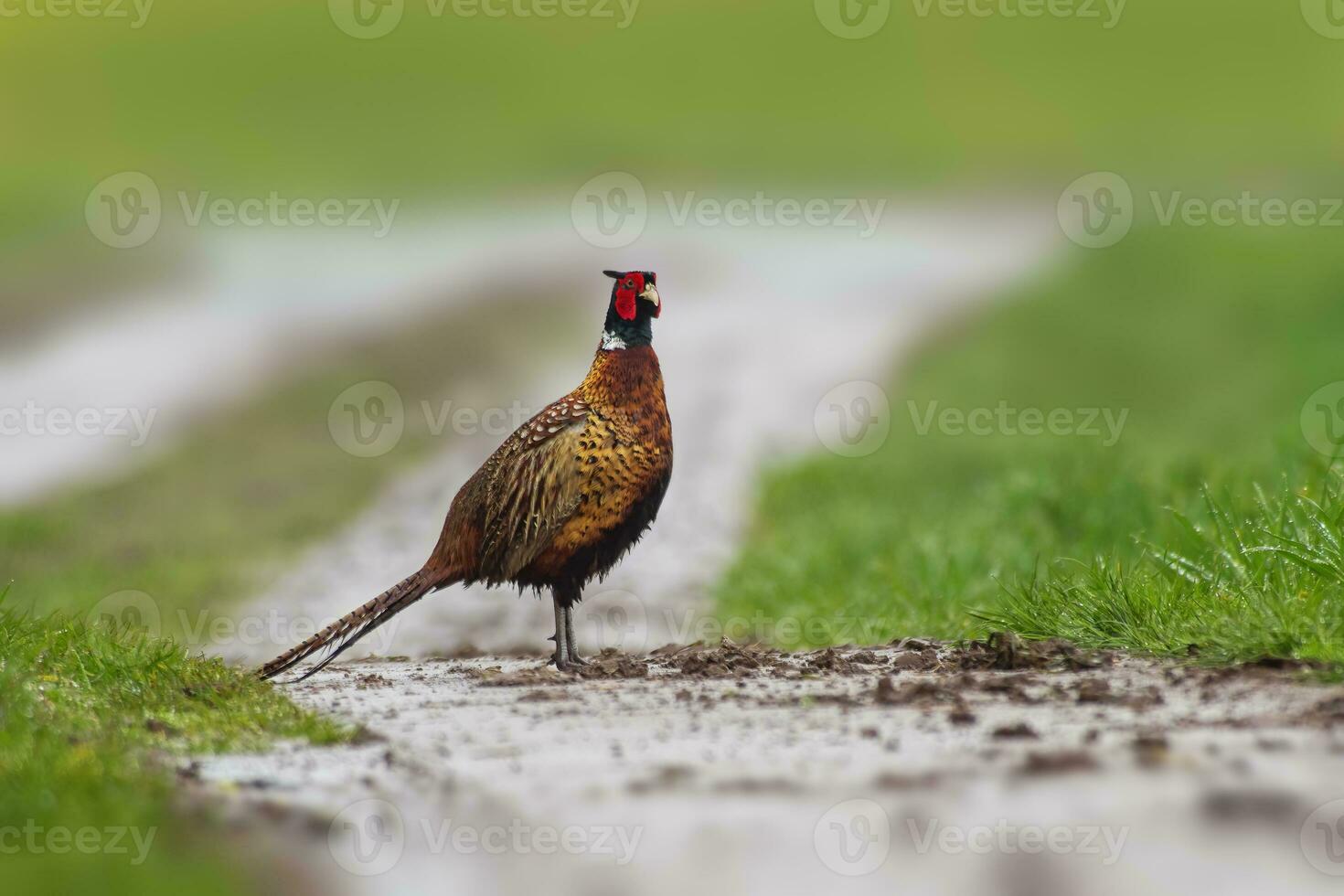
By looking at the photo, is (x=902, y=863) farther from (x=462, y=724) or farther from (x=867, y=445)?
(x=867, y=445)

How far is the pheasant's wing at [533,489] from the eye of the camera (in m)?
7.16

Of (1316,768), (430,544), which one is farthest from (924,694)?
(430,544)

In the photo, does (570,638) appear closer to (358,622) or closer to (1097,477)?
(358,622)

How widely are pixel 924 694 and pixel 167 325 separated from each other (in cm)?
1667

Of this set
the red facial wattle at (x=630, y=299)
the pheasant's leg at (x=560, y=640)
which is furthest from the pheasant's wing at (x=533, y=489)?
the red facial wattle at (x=630, y=299)

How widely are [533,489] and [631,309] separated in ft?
A: 3.15

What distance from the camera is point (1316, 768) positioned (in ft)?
15.1

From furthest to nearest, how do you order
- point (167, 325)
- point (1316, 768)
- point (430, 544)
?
point (167, 325) → point (430, 544) → point (1316, 768)

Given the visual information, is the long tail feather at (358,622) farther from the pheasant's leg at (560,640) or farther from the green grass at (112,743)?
the pheasant's leg at (560,640)

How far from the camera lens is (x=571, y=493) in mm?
7137

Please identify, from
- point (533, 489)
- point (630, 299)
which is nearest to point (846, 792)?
point (533, 489)

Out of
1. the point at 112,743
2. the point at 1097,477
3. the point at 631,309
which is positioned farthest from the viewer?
the point at 1097,477

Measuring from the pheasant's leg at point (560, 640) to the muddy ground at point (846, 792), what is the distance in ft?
4.09

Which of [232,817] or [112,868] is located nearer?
[112,868]
